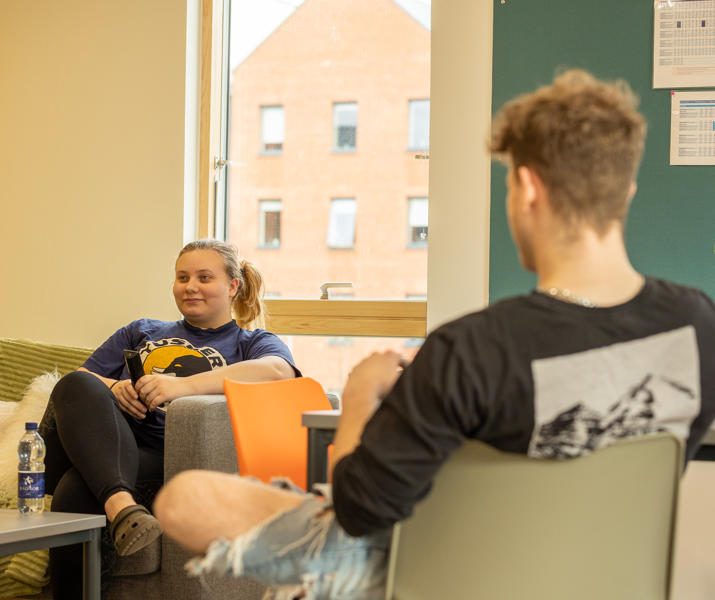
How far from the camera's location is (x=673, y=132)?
311cm

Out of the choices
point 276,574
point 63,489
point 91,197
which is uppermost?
point 91,197

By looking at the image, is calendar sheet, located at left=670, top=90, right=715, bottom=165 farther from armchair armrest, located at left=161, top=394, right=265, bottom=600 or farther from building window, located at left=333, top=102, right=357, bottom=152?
armchair armrest, located at left=161, top=394, right=265, bottom=600

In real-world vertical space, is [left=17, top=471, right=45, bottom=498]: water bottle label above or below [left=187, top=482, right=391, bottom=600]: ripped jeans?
below

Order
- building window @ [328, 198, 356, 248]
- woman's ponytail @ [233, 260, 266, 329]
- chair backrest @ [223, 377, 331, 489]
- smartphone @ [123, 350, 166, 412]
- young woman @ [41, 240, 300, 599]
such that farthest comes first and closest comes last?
building window @ [328, 198, 356, 248]
woman's ponytail @ [233, 260, 266, 329]
smartphone @ [123, 350, 166, 412]
young woman @ [41, 240, 300, 599]
chair backrest @ [223, 377, 331, 489]

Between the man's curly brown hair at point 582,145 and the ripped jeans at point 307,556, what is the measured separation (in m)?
0.51

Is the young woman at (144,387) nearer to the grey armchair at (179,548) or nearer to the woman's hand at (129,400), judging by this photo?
the woman's hand at (129,400)

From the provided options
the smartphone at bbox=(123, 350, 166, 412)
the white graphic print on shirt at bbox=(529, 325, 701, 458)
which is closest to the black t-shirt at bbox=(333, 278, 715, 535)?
the white graphic print on shirt at bbox=(529, 325, 701, 458)

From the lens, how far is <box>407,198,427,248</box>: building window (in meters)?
Answer: 3.59

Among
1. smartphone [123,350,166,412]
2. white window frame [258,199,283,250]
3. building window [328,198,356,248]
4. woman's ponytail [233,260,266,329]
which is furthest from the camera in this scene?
white window frame [258,199,283,250]

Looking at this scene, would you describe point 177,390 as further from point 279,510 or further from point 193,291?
point 279,510

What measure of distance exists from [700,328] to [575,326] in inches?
7.3

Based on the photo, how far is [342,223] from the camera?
3.72 metres

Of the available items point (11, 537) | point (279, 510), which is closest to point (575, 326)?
point (279, 510)

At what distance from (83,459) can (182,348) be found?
62cm
